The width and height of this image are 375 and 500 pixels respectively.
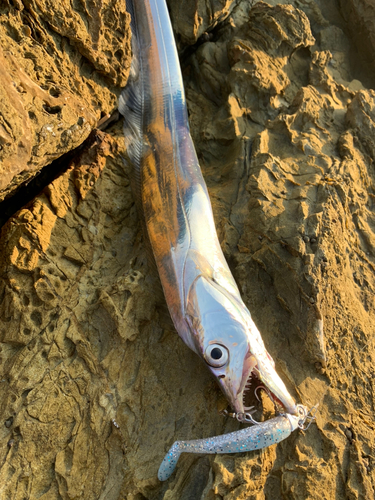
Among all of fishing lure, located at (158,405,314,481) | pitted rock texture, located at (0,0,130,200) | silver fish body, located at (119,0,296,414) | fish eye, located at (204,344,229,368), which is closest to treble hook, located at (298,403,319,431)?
fishing lure, located at (158,405,314,481)

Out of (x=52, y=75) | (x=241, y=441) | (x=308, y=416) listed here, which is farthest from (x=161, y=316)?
(x=52, y=75)

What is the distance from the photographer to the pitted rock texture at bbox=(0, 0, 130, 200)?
2557mm

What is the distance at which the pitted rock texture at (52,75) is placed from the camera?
256cm

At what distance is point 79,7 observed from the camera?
3.35m

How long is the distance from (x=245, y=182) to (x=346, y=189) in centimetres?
98

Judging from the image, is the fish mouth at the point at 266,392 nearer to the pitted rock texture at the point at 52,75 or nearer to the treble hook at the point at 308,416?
the treble hook at the point at 308,416

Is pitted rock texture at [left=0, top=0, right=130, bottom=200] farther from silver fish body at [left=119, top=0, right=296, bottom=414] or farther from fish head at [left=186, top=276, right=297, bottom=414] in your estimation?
fish head at [left=186, top=276, right=297, bottom=414]

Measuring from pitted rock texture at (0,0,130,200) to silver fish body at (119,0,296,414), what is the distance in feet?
1.26

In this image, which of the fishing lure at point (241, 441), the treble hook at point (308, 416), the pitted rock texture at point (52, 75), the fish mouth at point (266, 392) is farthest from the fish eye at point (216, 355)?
the pitted rock texture at point (52, 75)

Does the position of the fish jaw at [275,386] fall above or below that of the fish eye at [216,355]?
below

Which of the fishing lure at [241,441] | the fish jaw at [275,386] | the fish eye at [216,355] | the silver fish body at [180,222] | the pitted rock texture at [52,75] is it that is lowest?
the fishing lure at [241,441]

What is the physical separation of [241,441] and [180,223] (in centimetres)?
180

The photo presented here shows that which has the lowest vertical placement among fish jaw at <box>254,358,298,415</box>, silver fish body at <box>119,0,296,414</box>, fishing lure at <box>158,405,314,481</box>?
fishing lure at <box>158,405,314,481</box>

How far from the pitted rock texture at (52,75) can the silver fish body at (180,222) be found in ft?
1.26
